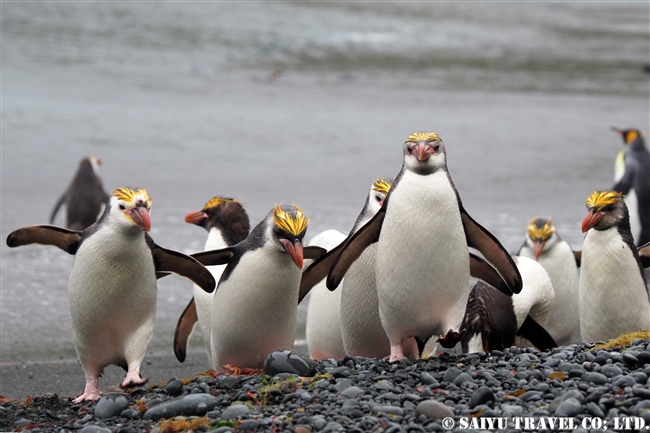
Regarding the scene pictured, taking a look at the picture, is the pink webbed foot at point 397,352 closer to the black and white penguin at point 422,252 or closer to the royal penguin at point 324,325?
the black and white penguin at point 422,252

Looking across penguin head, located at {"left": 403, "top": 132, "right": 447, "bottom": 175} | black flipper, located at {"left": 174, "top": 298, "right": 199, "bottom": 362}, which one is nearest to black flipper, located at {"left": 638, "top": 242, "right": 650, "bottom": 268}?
penguin head, located at {"left": 403, "top": 132, "right": 447, "bottom": 175}

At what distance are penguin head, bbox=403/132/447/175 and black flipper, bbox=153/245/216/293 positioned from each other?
1174 mm

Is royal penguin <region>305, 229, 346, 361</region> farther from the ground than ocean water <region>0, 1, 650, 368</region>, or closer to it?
closer to it

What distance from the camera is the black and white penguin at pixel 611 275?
4.85 meters

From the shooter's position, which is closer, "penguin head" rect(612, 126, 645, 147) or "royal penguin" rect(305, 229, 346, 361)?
"royal penguin" rect(305, 229, 346, 361)

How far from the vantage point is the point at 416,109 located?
60.9 ft

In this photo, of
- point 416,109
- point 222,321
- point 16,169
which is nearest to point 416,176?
point 222,321

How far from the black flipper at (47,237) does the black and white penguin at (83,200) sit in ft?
15.1

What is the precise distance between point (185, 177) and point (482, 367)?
874 centimetres

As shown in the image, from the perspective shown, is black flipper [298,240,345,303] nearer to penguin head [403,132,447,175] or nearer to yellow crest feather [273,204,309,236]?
yellow crest feather [273,204,309,236]

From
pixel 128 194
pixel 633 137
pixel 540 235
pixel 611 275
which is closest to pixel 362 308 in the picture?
pixel 128 194

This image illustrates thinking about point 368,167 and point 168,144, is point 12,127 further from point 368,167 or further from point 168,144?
point 368,167

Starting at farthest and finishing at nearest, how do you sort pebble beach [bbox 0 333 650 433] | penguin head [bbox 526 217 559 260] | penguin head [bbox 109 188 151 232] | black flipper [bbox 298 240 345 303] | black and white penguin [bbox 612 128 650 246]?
black and white penguin [bbox 612 128 650 246], penguin head [bbox 526 217 559 260], black flipper [bbox 298 240 345 303], penguin head [bbox 109 188 151 232], pebble beach [bbox 0 333 650 433]

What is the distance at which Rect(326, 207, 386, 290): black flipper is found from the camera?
4.16 metres
